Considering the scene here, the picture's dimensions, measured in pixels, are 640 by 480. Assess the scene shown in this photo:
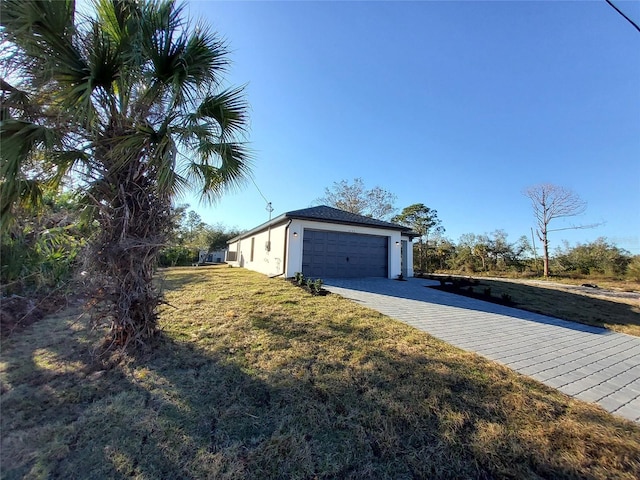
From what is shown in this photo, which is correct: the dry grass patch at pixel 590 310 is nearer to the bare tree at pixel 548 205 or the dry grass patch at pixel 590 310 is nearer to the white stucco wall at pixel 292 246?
the white stucco wall at pixel 292 246

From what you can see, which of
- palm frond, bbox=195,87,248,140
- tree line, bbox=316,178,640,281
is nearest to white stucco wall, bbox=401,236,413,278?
tree line, bbox=316,178,640,281

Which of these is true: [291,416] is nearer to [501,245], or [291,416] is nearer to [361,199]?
[361,199]

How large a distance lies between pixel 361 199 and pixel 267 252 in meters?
15.9

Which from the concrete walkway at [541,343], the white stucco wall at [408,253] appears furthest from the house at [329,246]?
the concrete walkway at [541,343]

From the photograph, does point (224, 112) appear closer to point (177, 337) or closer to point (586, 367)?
point (177, 337)

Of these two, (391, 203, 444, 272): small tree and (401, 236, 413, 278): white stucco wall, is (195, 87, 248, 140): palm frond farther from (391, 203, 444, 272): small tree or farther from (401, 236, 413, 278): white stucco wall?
(391, 203, 444, 272): small tree

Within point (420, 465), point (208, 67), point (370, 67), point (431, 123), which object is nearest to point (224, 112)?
point (208, 67)

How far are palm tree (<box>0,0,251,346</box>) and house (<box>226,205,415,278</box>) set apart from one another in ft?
23.3

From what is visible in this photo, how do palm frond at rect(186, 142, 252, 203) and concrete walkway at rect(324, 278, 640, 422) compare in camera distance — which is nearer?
concrete walkway at rect(324, 278, 640, 422)

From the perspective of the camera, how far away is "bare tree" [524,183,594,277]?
71.1 ft

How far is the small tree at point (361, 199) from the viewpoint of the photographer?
27.3 m

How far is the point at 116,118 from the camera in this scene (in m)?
3.62

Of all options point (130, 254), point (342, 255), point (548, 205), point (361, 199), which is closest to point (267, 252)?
point (342, 255)

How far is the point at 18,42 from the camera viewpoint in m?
2.89
